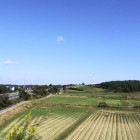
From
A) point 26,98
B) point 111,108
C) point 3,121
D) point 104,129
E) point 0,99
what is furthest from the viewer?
point 26,98

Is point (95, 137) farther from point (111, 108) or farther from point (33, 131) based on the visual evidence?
point (111, 108)

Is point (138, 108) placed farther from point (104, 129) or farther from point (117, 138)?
point (117, 138)

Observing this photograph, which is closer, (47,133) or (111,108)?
(47,133)

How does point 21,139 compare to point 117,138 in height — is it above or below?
above

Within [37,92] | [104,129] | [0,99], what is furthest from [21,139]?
[37,92]

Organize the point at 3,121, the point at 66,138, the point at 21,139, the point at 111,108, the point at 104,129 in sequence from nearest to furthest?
1. the point at 21,139
2. the point at 66,138
3. the point at 104,129
4. the point at 3,121
5. the point at 111,108

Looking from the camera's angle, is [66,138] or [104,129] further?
[104,129]

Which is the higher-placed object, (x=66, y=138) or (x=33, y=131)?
(x=33, y=131)

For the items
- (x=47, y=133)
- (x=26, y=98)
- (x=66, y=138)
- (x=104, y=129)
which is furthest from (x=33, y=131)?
(x=26, y=98)

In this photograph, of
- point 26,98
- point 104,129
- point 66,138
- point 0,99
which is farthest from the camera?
point 26,98
